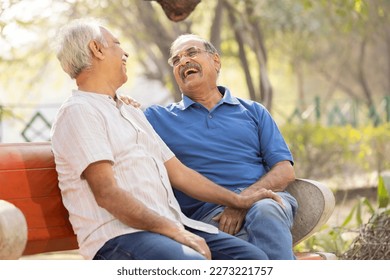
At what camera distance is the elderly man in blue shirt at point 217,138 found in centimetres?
416

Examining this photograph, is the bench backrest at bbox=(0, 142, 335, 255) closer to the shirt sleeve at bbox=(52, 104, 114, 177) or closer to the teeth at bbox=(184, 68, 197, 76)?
the shirt sleeve at bbox=(52, 104, 114, 177)

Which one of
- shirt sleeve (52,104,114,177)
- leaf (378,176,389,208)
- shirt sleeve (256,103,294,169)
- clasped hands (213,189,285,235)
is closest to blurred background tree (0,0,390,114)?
leaf (378,176,389,208)

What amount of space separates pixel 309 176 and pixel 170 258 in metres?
7.82

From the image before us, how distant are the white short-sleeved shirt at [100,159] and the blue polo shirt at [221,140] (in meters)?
0.45

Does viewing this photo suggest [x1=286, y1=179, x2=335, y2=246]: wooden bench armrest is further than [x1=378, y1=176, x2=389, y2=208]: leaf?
No

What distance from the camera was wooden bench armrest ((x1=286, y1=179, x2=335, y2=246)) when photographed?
415 cm

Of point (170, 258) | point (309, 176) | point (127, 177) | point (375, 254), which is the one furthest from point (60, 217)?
point (309, 176)

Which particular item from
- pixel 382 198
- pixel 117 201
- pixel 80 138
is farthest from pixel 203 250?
pixel 382 198

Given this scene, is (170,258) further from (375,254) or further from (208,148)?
(375,254)

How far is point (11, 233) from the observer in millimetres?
2961

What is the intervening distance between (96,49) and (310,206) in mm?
1345

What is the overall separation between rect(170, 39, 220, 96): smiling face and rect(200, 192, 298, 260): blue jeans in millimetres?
784

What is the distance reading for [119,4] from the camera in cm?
1636

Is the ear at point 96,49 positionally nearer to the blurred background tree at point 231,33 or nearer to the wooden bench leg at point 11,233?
the wooden bench leg at point 11,233
